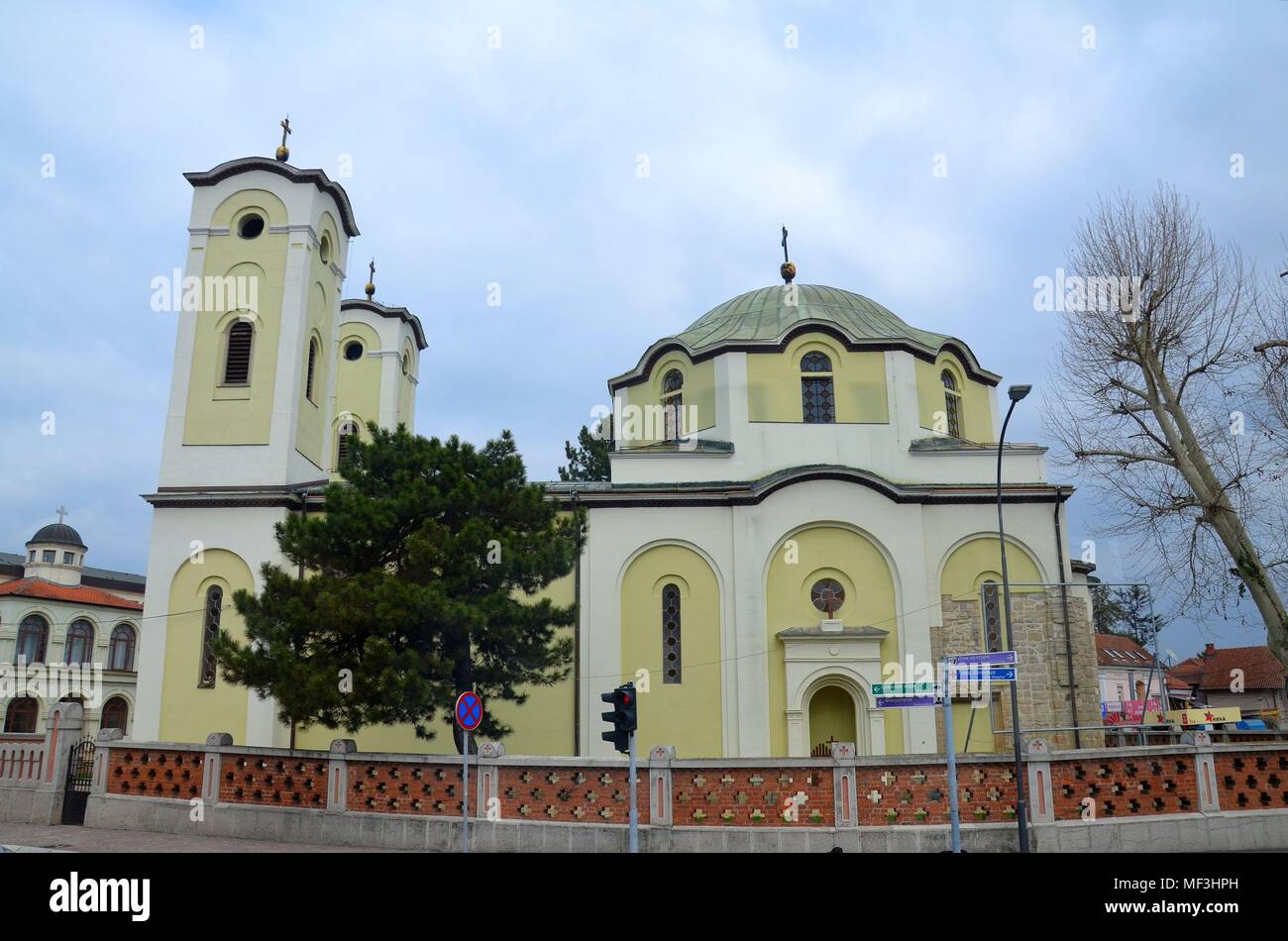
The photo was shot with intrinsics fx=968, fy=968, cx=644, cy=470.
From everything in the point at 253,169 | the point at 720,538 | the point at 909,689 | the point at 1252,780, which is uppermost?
the point at 253,169

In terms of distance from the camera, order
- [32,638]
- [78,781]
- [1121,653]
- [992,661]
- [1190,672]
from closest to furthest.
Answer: [992,661] → [78,781] → [32,638] → [1121,653] → [1190,672]

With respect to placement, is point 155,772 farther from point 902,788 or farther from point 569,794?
point 902,788

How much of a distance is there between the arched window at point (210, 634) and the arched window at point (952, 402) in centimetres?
1847

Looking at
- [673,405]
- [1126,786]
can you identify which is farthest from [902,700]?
[673,405]

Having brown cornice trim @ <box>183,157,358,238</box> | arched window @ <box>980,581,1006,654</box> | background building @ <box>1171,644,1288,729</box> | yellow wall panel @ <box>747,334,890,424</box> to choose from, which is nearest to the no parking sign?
yellow wall panel @ <box>747,334,890,424</box>

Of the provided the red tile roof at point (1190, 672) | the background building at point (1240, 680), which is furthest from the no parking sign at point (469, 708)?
the red tile roof at point (1190, 672)

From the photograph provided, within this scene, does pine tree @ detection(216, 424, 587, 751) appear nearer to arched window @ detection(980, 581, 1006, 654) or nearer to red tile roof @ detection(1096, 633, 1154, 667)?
arched window @ detection(980, 581, 1006, 654)

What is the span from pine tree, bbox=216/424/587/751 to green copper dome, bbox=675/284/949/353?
31.8 feet

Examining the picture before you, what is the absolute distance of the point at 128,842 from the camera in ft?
47.6

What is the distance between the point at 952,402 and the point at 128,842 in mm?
21098

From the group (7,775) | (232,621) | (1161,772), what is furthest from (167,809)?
(1161,772)

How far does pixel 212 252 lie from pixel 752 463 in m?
14.3

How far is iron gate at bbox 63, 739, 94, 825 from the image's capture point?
16.6 metres
